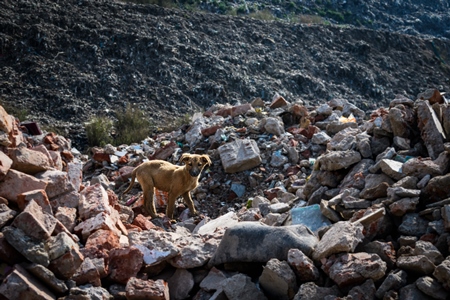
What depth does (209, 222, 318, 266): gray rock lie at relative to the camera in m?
4.00

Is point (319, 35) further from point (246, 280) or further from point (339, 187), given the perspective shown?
point (246, 280)

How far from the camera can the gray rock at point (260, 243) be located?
400 cm

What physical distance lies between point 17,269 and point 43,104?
528 inches

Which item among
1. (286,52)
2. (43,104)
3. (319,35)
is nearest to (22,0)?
(43,104)

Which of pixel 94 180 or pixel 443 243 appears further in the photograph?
pixel 94 180

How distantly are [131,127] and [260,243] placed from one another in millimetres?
10558

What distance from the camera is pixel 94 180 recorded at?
24.0 ft

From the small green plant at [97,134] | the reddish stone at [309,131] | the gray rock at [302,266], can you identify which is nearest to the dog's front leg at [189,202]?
the reddish stone at [309,131]

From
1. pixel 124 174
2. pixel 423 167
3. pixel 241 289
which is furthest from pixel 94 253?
pixel 124 174

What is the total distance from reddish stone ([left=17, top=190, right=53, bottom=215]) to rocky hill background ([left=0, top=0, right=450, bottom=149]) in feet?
32.3

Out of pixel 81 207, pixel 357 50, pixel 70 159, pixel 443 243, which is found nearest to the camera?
pixel 443 243

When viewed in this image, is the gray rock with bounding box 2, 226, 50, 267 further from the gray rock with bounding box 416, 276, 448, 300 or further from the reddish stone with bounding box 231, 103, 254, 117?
the reddish stone with bounding box 231, 103, 254, 117

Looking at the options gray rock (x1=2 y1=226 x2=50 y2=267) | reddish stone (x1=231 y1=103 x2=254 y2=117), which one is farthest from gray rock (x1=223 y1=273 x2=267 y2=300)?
reddish stone (x1=231 y1=103 x2=254 y2=117)

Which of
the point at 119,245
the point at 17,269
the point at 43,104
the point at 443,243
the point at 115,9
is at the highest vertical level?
the point at 443,243
